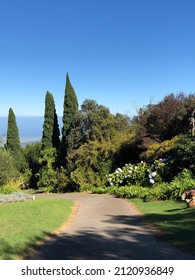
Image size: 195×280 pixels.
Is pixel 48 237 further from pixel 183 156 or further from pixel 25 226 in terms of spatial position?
pixel 183 156

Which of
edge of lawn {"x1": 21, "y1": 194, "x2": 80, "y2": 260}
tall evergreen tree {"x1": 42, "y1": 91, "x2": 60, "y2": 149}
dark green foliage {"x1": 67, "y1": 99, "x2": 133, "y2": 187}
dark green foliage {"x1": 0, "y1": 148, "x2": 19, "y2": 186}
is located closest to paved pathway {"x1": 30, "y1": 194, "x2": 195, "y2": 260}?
edge of lawn {"x1": 21, "y1": 194, "x2": 80, "y2": 260}

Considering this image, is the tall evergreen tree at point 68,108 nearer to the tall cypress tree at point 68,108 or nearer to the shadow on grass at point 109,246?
the tall cypress tree at point 68,108

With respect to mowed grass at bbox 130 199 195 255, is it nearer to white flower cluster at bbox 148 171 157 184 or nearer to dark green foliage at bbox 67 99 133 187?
white flower cluster at bbox 148 171 157 184

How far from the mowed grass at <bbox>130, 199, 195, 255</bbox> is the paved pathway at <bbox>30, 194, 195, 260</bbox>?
1.05ft

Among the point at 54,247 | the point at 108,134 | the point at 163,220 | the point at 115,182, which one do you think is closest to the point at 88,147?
the point at 108,134

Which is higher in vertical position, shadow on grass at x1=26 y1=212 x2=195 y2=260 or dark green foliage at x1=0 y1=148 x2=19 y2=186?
dark green foliage at x1=0 y1=148 x2=19 y2=186

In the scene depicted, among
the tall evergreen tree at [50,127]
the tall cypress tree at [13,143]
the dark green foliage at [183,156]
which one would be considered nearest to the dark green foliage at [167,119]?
the dark green foliage at [183,156]

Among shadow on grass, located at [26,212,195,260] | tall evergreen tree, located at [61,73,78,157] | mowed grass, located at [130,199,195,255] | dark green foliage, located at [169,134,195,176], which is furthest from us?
tall evergreen tree, located at [61,73,78,157]

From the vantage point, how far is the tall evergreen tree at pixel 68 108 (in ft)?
116

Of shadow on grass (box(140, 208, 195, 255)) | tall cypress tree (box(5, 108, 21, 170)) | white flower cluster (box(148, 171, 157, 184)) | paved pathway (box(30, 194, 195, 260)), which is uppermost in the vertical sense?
tall cypress tree (box(5, 108, 21, 170))

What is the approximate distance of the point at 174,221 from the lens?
11102 mm

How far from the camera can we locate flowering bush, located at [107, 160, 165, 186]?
21109mm
